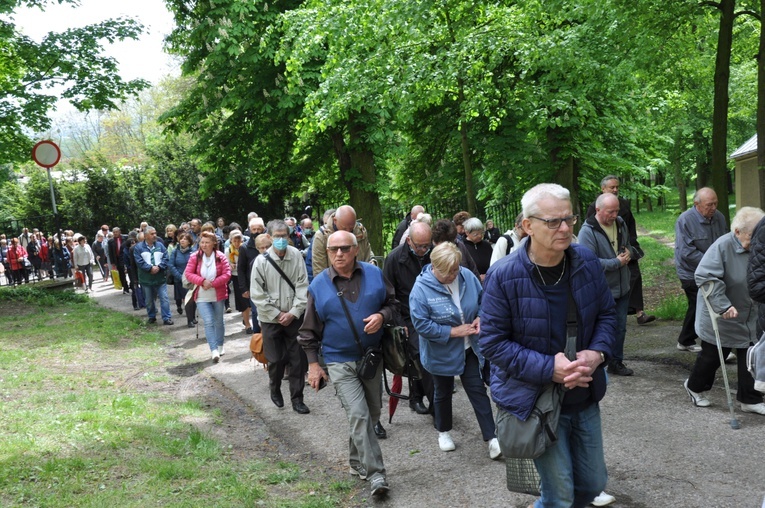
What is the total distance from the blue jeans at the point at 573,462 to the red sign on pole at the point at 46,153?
15.7m

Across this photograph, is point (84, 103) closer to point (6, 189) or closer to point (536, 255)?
point (536, 255)

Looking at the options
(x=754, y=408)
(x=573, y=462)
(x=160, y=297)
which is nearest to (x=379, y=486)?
(x=573, y=462)

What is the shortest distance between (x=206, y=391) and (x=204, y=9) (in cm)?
1234

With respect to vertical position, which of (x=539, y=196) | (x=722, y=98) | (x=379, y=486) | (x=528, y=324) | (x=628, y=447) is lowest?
(x=628, y=447)

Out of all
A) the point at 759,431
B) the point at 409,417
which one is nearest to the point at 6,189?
the point at 409,417

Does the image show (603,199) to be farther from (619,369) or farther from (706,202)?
(619,369)

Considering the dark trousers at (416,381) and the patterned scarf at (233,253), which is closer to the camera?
the dark trousers at (416,381)

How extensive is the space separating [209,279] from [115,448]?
4630mm

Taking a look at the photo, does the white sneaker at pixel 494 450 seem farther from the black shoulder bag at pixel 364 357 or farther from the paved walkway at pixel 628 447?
the black shoulder bag at pixel 364 357

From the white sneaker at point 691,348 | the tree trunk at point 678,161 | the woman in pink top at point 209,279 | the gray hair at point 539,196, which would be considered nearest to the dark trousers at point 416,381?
the gray hair at point 539,196

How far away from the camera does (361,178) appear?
19297 millimetres

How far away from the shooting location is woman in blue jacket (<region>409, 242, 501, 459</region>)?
618cm

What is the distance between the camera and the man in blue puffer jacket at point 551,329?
3.75 m

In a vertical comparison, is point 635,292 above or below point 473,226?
below
